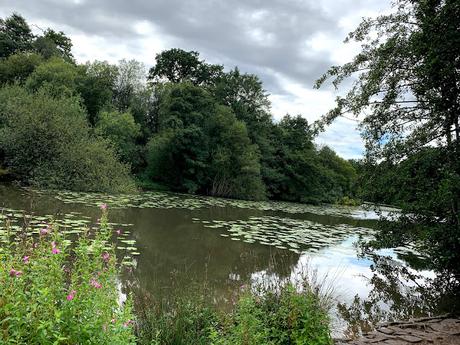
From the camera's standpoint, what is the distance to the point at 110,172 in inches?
789

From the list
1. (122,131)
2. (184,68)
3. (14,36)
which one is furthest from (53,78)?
(14,36)

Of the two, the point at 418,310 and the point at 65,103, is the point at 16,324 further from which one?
the point at 65,103

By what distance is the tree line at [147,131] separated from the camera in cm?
1906

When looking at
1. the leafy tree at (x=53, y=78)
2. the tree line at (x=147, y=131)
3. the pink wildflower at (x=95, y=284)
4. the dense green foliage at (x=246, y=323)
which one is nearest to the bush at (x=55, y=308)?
the pink wildflower at (x=95, y=284)

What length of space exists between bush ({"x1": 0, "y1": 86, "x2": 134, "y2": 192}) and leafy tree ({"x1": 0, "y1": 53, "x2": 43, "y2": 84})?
562 inches

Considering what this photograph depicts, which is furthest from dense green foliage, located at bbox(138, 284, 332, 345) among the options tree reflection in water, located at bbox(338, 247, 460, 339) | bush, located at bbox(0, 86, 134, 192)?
bush, located at bbox(0, 86, 134, 192)

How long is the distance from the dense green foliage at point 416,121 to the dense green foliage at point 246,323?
9.55ft

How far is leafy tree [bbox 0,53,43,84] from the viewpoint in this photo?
104ft

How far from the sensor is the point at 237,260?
27.4ft

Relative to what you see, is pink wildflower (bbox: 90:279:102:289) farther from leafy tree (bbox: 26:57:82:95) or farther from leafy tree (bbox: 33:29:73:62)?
leafy tree (bbox: 33:29:73:62)

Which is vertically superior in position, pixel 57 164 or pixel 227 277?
pixel 57 164

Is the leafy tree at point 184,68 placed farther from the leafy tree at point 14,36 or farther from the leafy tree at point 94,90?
the leafy tree at point 14,36

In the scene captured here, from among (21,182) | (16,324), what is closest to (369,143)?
(16,324)

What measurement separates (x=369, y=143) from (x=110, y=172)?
16.1 m
